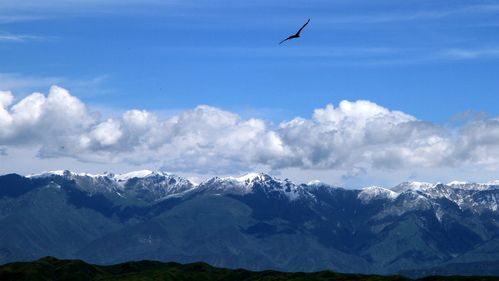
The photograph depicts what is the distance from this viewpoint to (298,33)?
110 meters
